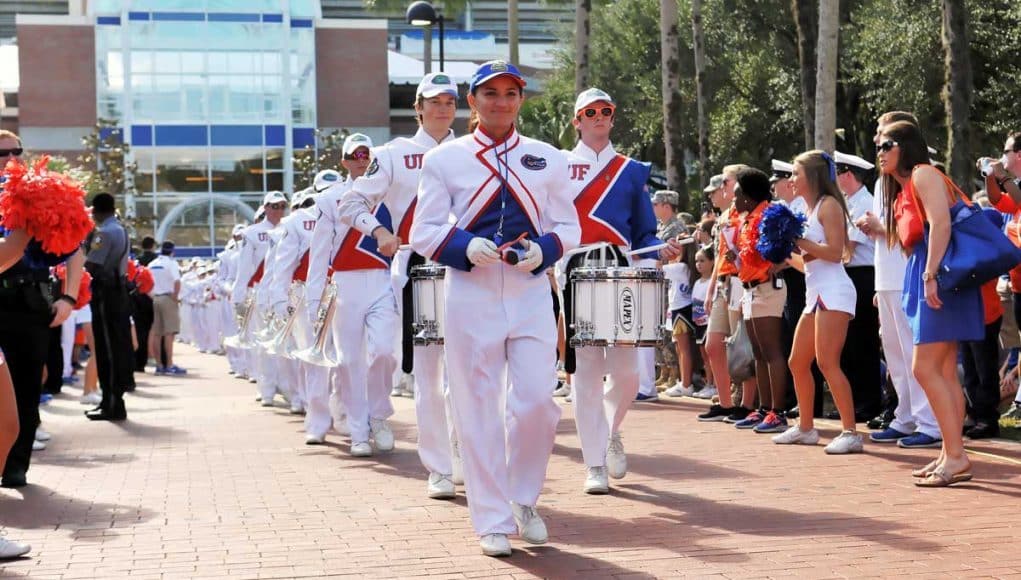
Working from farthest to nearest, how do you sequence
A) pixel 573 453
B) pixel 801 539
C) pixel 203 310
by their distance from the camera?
pixel 203 310, pixel 573 453, pixel 801 539

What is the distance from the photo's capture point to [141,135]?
7419 cm

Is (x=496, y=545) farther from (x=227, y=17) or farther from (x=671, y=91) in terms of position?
(x=227, y=17)

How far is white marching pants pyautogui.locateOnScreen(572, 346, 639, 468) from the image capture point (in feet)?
30.5

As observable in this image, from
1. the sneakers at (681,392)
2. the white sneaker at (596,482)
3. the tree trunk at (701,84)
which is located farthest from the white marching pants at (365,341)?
the tree trunk at (701,84)

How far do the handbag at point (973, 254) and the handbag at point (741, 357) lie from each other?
3.73 meters

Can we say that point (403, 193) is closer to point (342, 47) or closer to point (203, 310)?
point (203, 310)

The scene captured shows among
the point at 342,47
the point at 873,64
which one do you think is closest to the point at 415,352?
the point at 873,64

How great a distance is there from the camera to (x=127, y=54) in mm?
73312

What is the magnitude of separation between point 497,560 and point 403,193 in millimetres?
3541

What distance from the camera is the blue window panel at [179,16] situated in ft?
238

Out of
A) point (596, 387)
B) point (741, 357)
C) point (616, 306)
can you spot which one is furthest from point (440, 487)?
point (741, 357)

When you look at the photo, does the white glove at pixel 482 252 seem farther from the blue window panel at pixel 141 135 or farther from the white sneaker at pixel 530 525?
the blue window panel at pixel 141 135

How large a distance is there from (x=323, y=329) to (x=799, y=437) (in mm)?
3863

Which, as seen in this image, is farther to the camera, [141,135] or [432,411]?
[141,135]
